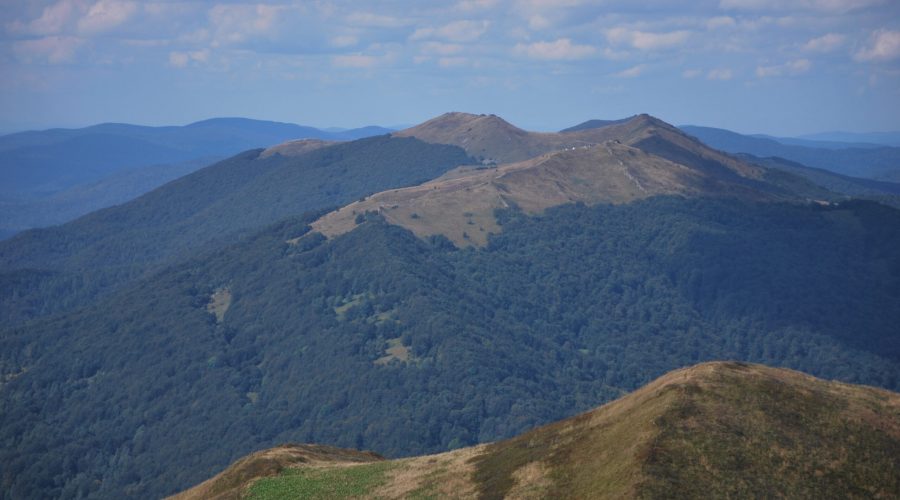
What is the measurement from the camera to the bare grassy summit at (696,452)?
48078 mm

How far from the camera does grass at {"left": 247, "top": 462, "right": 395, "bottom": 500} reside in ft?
207

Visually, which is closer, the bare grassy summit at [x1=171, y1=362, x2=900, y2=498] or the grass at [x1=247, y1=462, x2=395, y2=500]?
the bare grassy summit at [x1=171, y1=362, x2=900, y2=498]

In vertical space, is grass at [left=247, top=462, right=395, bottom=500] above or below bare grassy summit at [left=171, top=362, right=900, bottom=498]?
below

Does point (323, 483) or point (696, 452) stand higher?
point (696, 452)

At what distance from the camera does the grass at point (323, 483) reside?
63062mm

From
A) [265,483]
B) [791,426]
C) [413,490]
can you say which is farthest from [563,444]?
[265,483]

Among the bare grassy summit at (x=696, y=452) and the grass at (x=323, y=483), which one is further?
the grass at (x=323, y=483)

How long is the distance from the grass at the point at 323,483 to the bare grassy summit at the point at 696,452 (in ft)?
0.63

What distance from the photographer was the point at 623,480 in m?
46.9

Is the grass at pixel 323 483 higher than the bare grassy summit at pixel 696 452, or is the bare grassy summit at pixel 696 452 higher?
the bare grassy summit at pixel 696 452

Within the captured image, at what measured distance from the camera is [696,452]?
49594 mm

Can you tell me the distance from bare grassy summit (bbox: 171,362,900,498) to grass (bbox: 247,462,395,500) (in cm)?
19

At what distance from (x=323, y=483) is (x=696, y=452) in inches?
1199

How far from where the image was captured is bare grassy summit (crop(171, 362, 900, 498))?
48.1 meters
